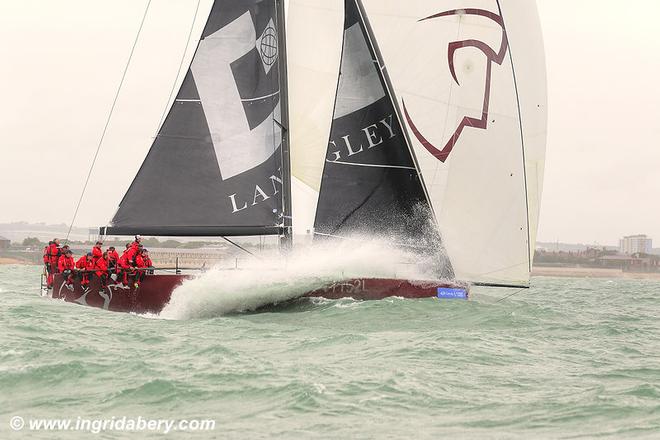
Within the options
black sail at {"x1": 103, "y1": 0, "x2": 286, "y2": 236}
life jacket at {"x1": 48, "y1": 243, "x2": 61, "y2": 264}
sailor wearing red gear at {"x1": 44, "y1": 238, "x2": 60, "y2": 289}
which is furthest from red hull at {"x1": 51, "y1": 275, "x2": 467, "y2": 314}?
black sail at {"x1": 103, "y1": 0, "x2": 286, "y2": 236}

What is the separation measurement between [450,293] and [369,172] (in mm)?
3214

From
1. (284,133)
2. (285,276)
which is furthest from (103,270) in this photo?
→ (284,133)

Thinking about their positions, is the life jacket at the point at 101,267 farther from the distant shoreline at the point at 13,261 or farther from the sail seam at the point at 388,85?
the distant shoreline at the point at 13,261

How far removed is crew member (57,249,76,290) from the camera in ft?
63.6

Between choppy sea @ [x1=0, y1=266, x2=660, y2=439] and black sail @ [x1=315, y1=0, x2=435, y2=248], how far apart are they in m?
3.63

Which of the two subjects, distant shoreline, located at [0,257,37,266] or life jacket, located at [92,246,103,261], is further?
distant shoreline, located at [0,257,37,266]

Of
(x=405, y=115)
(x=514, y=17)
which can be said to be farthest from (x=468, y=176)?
(x=514, y=17)

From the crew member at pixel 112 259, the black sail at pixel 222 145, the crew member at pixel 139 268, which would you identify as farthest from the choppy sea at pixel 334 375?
the black sail at pixel 222 145

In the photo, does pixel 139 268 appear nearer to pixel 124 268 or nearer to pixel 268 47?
pixel 124 268

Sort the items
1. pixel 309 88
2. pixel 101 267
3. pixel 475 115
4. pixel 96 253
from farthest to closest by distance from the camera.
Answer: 1. pixel 309 88
2. pixel 475 115
3. pixel 96 253
4. pixel 101 267

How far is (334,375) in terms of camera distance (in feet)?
37.4

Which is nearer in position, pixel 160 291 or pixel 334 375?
pixel 334 375

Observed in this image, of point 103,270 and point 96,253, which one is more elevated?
point 96,253

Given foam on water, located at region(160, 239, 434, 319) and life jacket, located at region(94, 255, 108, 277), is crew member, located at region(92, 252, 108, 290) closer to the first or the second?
life jacket, located at region(94, 255, 108, 277)
